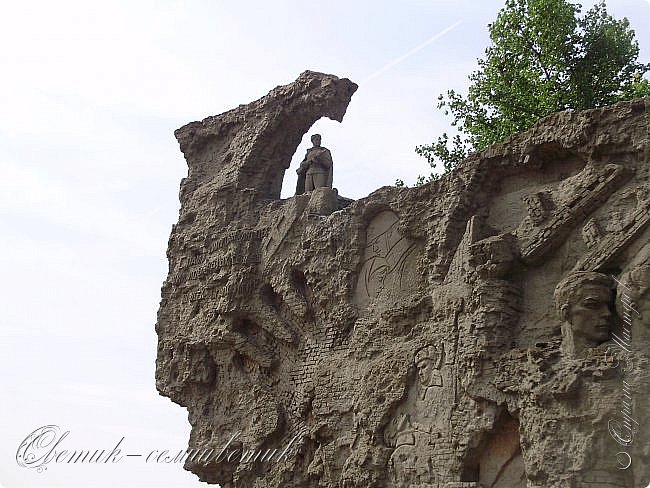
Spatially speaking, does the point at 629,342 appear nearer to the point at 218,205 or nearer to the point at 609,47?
the point at 218,205

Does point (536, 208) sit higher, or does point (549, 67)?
point (549, 67)

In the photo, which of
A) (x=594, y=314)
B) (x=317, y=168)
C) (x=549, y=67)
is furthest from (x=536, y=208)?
(x=549, y=67)

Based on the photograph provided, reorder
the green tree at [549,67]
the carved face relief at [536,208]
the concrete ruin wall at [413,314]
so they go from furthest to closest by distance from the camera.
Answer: the green tree at [549,67] → the carved face relief at [536,208] → the concrete ruin wall at [413,314]

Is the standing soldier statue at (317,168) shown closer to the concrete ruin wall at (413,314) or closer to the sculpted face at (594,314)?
the concrete ruin wall at (413,314)

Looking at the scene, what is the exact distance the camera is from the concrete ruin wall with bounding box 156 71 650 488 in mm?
7770

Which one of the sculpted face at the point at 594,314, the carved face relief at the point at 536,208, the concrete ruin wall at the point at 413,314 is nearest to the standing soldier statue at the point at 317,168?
the concrete ruin wall at the point at 413,314

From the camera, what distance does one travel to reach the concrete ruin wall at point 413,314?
7770 mm

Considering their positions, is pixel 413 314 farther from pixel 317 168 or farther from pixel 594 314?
pixel 317 168

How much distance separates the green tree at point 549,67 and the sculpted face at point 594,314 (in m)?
8.15

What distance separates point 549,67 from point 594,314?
9166 millimetres

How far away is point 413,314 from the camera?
958cm

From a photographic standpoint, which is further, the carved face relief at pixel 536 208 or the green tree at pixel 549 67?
the green tree at pixel 549 67

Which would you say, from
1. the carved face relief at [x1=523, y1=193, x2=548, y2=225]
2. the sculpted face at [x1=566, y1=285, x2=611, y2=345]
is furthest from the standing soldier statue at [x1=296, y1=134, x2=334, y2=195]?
the sculpted face at [x1=566, y1=285, x2=611, y2=345]

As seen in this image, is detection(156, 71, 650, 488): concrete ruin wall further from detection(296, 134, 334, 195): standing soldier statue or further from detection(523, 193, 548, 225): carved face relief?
detection(296, 134, 334, 195): standing soldier statue
